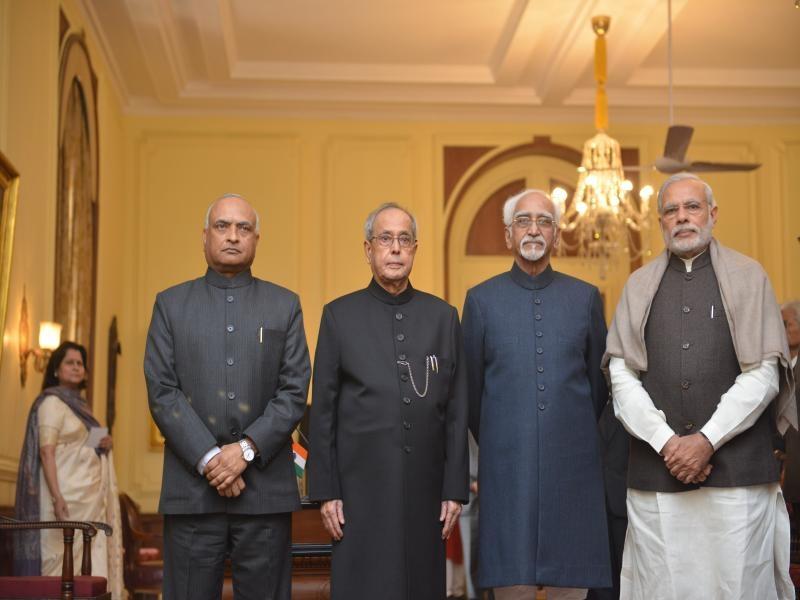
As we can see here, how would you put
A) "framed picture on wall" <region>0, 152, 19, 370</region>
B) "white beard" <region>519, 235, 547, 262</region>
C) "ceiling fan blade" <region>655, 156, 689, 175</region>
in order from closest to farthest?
1. "white beard" <region>519, 235, 547, 262</region>
2. "framed picture on wall" <region>0, 152, 19, 370</region>
3. "ceiling fan blade" <region>655, 156, 689, 175</region>

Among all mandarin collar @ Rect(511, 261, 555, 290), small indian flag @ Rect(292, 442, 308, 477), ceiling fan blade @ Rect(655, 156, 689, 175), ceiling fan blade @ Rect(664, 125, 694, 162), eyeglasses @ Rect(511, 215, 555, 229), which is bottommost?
small indian flag @ Rect(292, 442, 308, 477)

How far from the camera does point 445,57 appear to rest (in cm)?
1038

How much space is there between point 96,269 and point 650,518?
6448mm

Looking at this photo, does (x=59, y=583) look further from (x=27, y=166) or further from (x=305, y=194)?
(x=305, y=194)

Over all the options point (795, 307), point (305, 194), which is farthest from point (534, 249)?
point (305, 194)

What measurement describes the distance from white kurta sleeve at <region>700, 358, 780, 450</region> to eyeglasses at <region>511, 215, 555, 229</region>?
93 cm

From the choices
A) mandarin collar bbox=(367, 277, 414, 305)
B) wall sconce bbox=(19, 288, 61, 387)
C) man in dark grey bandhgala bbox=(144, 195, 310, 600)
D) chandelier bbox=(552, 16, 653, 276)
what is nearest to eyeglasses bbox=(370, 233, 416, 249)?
mandarin collar bbox=(367, 277, 414, 305)

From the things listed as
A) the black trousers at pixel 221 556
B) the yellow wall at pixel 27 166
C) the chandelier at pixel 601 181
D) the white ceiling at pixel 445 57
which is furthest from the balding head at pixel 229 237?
the chandelier at pixel 601 181

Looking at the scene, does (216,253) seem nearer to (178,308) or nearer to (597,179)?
(178,308)

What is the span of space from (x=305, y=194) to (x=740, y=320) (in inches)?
292

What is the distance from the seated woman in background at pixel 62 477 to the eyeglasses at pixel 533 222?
3.64m

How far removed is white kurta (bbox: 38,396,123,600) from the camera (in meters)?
6.95

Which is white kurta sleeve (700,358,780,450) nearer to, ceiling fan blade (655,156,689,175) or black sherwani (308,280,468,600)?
black sherwani (308,280,468,600)

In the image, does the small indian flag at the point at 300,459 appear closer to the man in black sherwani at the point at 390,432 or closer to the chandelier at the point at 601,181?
the man in black sherwani at the point at 390,432
